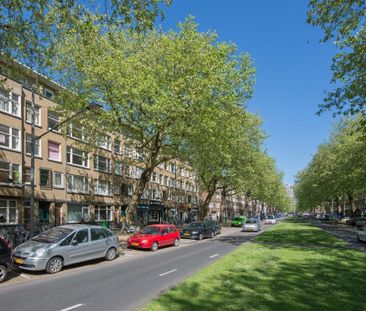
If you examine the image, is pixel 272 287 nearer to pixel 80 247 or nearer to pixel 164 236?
pixel 80 247

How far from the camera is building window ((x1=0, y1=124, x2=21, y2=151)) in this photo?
28328 millimetres

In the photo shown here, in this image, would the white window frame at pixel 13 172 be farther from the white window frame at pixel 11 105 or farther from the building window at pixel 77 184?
the building window at pixel 77 184

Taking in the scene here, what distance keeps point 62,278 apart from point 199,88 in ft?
48.8

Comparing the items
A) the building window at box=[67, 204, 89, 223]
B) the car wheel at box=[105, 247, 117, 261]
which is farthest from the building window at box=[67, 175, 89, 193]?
the car wheel at box=[105, 247, 117, 261]

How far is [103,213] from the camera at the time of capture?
42.3 meters

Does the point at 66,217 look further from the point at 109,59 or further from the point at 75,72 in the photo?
the point at 109,59

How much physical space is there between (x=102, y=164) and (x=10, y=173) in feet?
49.5

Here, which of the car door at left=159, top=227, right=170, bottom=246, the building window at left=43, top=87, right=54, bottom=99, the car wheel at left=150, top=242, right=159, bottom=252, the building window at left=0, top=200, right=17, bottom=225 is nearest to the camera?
the car wheel at left=150, top=242, right=159, bottom=252

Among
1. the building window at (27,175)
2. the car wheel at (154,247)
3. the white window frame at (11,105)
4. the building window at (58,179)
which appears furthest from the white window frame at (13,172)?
the car wheel at (154,247)

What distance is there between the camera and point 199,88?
23406mm

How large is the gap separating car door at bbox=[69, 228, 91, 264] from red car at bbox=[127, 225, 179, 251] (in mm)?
6266

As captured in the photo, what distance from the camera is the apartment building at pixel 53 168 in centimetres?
2847

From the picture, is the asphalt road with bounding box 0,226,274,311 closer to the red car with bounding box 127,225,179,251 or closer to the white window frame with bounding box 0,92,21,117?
the red car with bounding box 127,225,179,251

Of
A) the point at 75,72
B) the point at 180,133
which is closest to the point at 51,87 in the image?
the point at 75,72
